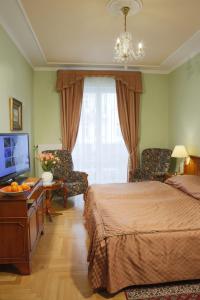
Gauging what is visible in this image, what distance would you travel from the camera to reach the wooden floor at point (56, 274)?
2.02m

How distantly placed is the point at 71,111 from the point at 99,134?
78cm

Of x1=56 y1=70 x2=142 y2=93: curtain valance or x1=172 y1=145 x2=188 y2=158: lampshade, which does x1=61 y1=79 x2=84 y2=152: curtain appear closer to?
x1=56 y1=70 x2=142 y2=93: curtain valance

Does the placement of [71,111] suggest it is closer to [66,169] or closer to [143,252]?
[66,169]

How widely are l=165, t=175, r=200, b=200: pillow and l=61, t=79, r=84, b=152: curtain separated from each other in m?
2.28

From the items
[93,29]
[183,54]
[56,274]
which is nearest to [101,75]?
[183,54]

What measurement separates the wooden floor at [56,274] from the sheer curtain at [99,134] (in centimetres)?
200

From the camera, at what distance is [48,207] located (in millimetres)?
3854

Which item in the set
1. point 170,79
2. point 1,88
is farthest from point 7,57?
point 170,79

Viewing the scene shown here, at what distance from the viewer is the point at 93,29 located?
10.7 ft

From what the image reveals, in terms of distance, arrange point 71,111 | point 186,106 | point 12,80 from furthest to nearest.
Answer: point 71,111 < point 186,106 < point 12,80

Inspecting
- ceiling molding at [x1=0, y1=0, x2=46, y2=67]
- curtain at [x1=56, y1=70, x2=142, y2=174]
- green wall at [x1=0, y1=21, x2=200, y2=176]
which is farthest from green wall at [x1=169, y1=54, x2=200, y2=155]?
ceiling molding at [x1=0, y1=0, x2=46, y2=67]

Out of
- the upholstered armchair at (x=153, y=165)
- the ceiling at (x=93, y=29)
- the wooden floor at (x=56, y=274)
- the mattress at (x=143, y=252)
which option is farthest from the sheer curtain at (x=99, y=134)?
the mattress at (x=143, y=252)

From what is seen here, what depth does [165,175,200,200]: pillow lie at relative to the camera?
3024mm

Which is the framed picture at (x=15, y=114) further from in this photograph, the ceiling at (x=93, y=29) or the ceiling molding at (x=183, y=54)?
the ceiling molding at (x=183, y=54)
